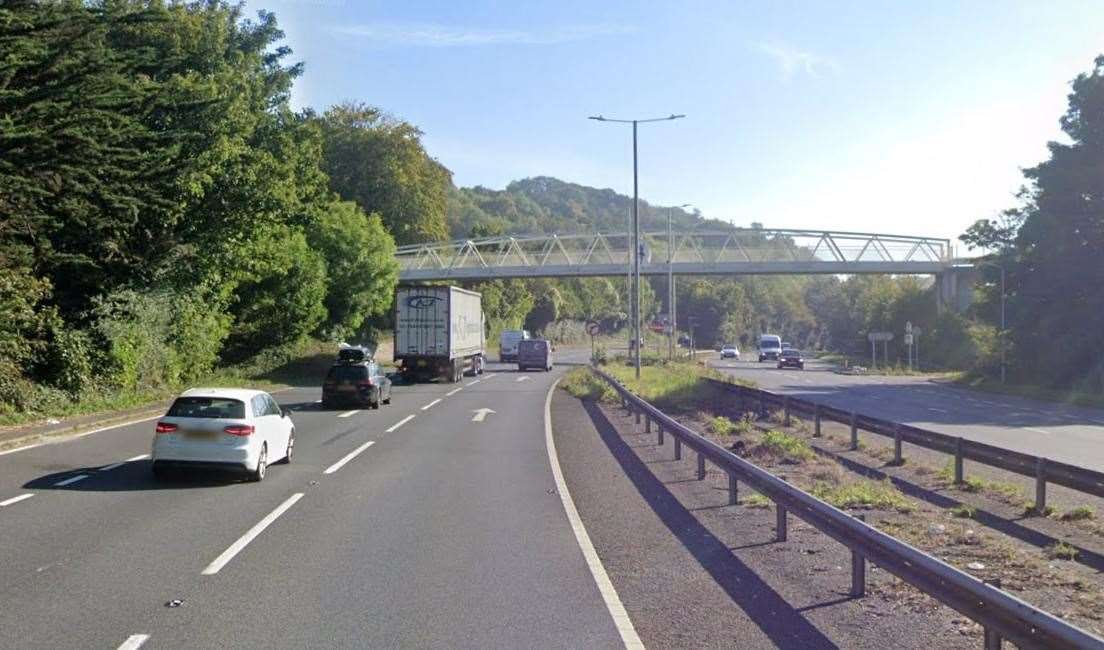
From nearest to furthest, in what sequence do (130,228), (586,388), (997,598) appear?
(997,598) → (130,228) → (586,388)

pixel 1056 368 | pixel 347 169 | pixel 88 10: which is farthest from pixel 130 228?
pixel 347 169

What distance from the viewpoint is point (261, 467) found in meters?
14.9

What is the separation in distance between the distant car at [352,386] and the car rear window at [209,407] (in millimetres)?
14132

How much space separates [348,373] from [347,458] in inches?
461

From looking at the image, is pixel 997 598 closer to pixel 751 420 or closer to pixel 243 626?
pixel 243 626

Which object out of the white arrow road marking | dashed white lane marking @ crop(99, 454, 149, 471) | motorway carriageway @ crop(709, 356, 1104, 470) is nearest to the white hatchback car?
dashed white lane marking @ crop(99, 454, 149, 471)

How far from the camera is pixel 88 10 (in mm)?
23125

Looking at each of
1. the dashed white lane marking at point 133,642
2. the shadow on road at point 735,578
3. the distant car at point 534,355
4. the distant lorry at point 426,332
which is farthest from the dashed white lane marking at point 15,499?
the distant car at point 534,355

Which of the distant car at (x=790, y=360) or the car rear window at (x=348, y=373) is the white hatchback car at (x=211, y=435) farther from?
the distant car at (x=790, y=360)

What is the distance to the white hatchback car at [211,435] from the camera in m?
14.2

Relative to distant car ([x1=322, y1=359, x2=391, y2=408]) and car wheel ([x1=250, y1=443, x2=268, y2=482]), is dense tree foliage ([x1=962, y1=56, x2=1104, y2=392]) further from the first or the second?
car wheel ([x1=250, y1=443, x2=268, y2=482])

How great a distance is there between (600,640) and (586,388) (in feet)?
105

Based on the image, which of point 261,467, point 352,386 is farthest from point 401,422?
point 261,467

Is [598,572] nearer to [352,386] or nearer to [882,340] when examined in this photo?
[352,386]
